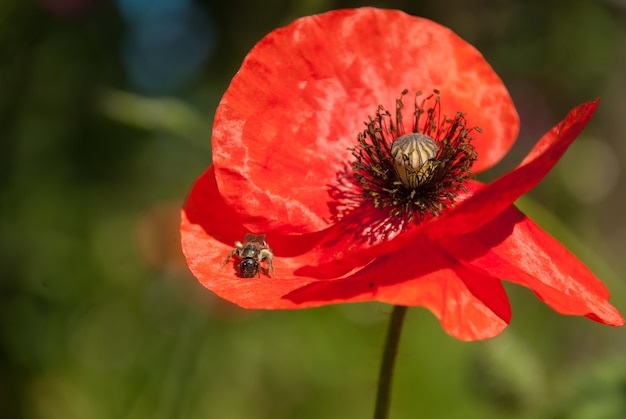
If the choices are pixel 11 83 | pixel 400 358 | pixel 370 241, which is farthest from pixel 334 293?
pixel 11 83

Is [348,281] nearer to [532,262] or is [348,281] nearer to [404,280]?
[404,280]

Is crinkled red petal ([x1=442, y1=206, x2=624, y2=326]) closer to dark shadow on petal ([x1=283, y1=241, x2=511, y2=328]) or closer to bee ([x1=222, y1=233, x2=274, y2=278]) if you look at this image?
dark shadow on petal ([x1=283, y1=241, x2=511, y2=328])

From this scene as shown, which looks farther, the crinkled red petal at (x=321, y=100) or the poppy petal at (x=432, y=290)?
the crinkled red petal at (x=321, y=100)

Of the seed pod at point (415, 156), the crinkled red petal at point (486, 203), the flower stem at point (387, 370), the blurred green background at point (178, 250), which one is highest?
the blurred green background at point (178, 250)

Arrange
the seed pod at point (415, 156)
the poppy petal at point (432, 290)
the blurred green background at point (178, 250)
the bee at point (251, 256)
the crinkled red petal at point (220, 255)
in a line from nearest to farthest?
the poppy petal at point (432, 290) → the crinkled red petal at point (220, 255) → the bee at point (251, 256) → the seed pod at point (415, 156) → the blurred green background at point (178, 250)

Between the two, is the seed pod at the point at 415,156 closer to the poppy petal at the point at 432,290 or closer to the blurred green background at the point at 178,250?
the poppy petal at the point at 432,290

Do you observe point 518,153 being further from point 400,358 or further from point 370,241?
point 370,241

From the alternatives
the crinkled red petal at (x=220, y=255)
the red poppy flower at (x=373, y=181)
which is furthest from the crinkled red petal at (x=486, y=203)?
the crinkled red petal at (x=220, y=255)
